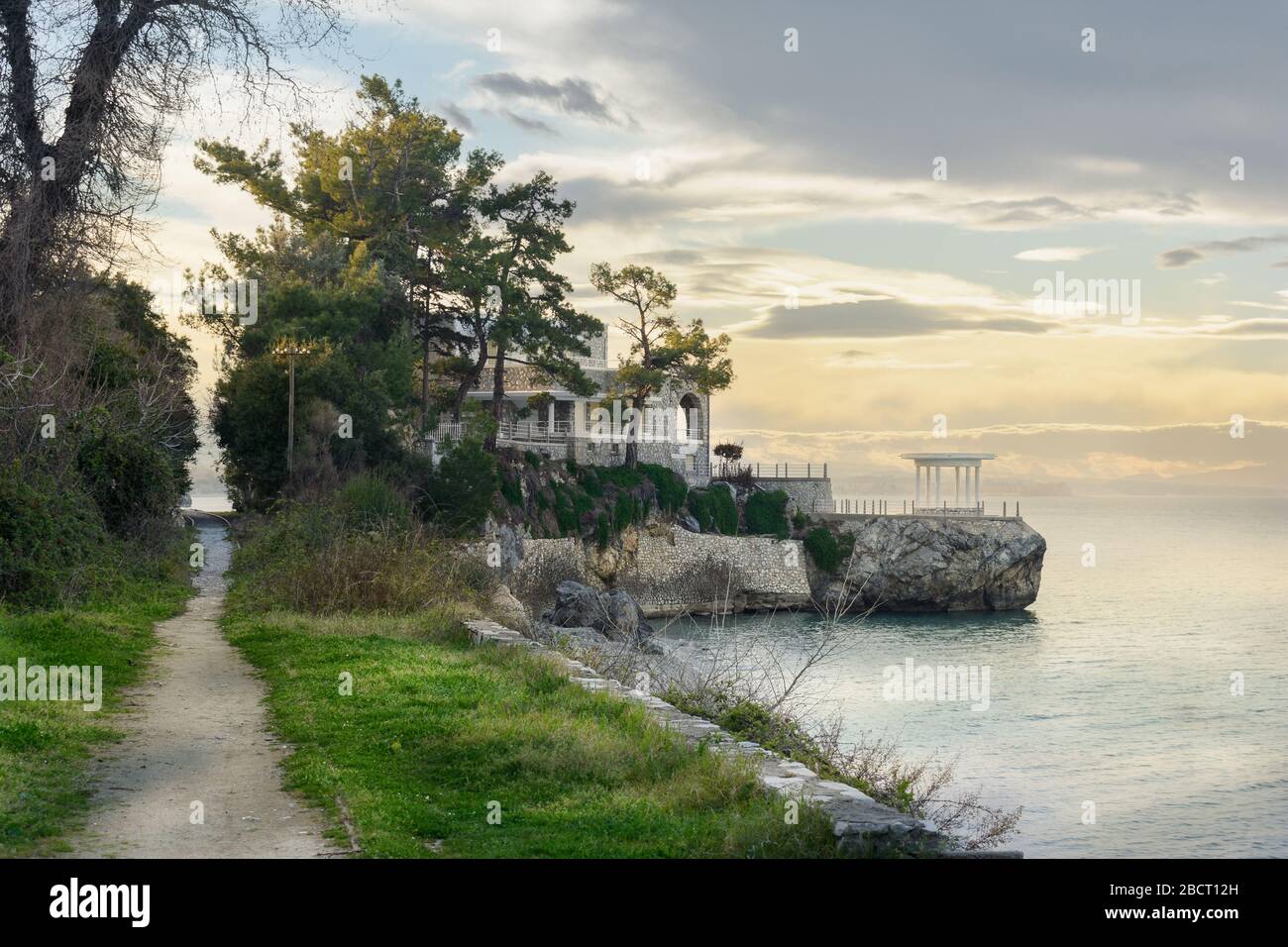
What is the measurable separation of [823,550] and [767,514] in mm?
3531

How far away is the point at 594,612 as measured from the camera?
126 ft

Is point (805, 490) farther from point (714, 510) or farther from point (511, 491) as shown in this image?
point (511, 491)

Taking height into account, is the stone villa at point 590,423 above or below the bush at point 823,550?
above

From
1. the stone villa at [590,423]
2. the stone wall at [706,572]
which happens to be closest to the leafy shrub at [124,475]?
the stone villa at [590,423]

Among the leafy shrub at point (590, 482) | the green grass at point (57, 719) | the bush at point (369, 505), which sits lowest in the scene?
the green grass at point (57, 719)

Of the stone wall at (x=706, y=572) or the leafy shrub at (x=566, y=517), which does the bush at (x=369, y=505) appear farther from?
the stone wall at (x=706, y=572)

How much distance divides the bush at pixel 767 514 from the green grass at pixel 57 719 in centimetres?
4665

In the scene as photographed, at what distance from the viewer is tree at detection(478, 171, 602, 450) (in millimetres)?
50406

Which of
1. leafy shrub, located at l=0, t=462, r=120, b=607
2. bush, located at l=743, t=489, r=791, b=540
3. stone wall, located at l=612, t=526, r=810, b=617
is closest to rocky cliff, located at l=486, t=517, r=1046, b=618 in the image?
stone wall, located at l=612, t=526, r=810, b=617

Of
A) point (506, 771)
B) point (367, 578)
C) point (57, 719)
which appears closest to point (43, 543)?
point (367, 578)

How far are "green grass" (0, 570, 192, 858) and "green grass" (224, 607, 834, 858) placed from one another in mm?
1589

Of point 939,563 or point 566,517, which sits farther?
point 939,563

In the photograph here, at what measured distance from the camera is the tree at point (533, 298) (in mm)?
50406

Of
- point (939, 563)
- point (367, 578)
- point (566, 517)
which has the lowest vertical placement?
point (939, 563)
